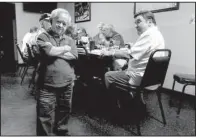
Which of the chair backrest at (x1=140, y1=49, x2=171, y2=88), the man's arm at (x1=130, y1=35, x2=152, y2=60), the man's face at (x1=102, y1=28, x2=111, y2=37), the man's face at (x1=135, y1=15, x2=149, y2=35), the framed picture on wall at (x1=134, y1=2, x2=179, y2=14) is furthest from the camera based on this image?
the man's face at (x1=102, y1=28, x2=111, y2=37)

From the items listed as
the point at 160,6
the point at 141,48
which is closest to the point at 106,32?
the point at 160,6

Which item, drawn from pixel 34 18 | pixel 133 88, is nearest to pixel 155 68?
pixel 133 88

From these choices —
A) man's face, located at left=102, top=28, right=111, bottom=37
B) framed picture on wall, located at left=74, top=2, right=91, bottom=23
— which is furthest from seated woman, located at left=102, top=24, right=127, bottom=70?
framed picture on wall, located at left=74, top=2, right=91, bottom=23

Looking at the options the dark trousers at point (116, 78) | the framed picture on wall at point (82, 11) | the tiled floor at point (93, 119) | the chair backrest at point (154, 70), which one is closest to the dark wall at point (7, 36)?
the framed picture on wall at point (82, 11)

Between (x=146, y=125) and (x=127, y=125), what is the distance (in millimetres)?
218

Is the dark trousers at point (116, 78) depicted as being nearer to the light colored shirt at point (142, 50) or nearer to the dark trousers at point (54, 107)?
the light colored shirt at point (142, 50)

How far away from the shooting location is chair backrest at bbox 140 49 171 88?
1785mm

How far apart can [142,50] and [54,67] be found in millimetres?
898

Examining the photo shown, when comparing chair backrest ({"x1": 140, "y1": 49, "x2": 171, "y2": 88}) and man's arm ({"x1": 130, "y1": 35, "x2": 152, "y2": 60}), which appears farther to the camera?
man's arm ({"x1": 130, "y1": 35, "x2": 152, "y2": 60})

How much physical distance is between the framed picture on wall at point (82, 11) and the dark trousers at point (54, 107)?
4.86m

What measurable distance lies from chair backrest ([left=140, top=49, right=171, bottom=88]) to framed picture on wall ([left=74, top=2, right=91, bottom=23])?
15.3 ft

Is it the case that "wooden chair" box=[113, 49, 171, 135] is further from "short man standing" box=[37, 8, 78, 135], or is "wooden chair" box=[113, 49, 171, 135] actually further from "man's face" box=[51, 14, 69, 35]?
"man's face" box=[51, 14, 69, 35]

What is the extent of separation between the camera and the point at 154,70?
74.5 inches

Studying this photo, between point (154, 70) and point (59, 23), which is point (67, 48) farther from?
point (154, 70)
